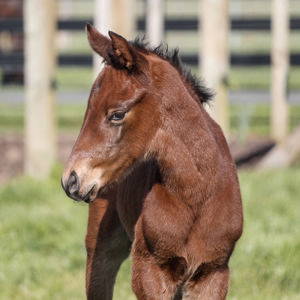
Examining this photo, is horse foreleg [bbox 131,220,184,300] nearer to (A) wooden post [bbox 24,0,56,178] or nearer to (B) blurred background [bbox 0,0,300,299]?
(B) blurred background [bbox 0,0,300,299]

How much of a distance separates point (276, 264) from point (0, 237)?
2132 mm

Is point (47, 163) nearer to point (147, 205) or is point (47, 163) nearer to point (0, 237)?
point (0, 237)

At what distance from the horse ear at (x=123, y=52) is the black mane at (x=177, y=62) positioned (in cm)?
23

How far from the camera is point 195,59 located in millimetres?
13773

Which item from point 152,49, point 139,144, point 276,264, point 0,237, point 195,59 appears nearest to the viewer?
point 139,144

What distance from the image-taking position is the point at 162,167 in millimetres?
3225

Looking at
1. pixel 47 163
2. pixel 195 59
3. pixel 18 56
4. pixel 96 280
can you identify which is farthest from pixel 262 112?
pixel 96 280

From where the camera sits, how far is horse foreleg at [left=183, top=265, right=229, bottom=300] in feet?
10.7

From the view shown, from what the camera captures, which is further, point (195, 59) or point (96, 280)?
point (195, 59)

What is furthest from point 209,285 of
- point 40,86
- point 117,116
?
point 40,86

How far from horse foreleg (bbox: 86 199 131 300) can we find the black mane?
2.66 ft

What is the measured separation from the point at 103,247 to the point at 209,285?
78 centimetres

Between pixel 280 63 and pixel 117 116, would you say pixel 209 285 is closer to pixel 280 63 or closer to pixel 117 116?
pixel 117 116

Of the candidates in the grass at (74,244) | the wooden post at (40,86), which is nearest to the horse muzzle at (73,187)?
the grass at (74,244)
